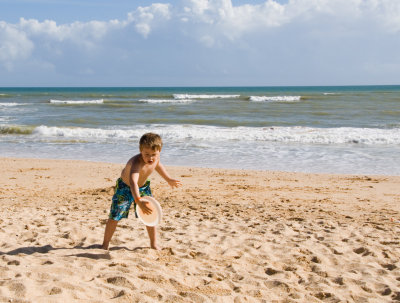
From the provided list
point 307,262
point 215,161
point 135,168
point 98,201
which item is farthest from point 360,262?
point 215,161

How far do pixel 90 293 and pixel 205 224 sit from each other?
8.50ft

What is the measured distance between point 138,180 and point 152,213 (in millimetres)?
385

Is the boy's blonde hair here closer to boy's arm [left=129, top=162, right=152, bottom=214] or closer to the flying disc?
boy's arm [left=129, top=162, right=152, bottom=214]

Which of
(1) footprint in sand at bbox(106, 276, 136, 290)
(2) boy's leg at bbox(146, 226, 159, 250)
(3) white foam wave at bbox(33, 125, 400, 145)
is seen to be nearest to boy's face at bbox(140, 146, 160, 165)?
(2) boy's leg at bbox(146, 226, 159, 250)

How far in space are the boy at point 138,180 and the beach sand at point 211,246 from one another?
322 millimetres

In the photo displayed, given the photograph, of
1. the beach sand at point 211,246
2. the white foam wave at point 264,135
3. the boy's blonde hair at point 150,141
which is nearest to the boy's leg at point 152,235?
the beach sand at point 211,246

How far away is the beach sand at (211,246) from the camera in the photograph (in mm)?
3479

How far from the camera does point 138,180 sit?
4363 millimetres

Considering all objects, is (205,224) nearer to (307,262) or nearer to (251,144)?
(307,262)

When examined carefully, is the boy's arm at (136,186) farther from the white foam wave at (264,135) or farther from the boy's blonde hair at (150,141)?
the white foam wave at (264,135)

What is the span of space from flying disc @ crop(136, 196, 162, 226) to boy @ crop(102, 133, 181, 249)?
49 mm

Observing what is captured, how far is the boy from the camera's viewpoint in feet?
13.3

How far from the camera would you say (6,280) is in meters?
3.35

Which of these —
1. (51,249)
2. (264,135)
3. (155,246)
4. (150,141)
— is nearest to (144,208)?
(150,141)
